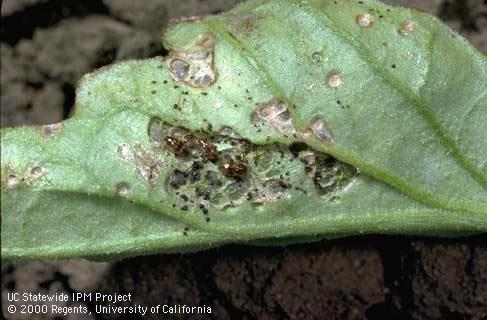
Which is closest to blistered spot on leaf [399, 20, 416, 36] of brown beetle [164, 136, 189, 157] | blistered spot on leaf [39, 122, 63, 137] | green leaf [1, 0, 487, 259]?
green leaf [1, 0, 487, 259]

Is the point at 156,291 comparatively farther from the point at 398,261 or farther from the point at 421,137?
the point at 421,137

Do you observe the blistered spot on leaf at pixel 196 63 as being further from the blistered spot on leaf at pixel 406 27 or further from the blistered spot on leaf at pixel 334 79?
the blistered spot on leaf at pixel 406 27

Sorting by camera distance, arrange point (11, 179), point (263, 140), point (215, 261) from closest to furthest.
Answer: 1. point (11, 179)
2. point (263, 140)
3. point (215, 261)

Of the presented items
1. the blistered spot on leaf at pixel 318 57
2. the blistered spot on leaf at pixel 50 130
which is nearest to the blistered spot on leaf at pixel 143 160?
the blistered spot on leaf at pixel 50 130

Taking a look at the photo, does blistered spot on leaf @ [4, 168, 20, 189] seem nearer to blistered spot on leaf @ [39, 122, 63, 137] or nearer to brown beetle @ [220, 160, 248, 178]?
blistered spot on leaf @ [39, 122, 63, 137]

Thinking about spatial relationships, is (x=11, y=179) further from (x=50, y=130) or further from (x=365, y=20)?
(x=365, y=20)

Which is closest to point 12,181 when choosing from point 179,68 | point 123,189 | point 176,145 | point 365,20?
point 123,189

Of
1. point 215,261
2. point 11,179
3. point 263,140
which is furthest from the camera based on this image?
point 215,261
